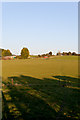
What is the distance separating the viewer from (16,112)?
9.59 m

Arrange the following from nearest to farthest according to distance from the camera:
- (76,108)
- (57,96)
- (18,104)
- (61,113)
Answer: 1. (61,113)
2. (76,108)
3. (18,104)
4. (57,96)

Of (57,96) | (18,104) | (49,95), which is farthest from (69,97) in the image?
(18,104)

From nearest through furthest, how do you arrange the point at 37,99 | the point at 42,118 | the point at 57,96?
the point at 42,118
the point at 37,99
the point at 57,96

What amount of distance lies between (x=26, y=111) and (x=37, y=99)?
2752mm

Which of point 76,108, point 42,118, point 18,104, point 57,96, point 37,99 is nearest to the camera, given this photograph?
point 42,118

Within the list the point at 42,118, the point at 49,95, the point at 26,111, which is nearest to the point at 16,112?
the point at 26,111

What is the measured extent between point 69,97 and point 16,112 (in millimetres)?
6494

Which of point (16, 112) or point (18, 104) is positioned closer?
point (16, 112)

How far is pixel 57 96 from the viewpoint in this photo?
1316 cm

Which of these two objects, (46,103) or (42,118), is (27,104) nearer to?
(46,103)

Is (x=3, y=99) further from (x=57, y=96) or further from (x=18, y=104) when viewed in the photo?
(x=57, y=96)

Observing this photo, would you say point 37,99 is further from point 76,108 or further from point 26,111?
point 76,108

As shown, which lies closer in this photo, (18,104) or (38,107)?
(38,107)

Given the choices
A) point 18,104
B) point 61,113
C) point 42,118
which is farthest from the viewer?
point 18,104
